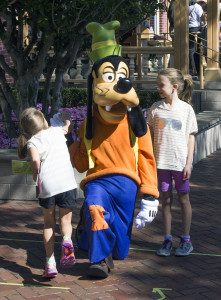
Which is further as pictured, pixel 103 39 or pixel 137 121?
pixel 103 39

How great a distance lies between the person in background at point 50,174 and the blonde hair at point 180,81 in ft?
3.70

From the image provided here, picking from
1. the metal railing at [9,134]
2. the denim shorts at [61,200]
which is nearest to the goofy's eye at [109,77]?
the denim shorts at [61,200]

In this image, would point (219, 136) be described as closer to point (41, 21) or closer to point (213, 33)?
point (213, 33)

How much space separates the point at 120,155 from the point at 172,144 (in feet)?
1.96

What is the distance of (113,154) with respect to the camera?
527 centimetres

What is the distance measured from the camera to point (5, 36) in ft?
26.2

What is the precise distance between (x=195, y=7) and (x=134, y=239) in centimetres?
926

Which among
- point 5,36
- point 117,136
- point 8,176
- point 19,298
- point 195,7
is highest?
point 195,7

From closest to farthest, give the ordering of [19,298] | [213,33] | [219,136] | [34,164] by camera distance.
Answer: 1. [19,298]
2. [34,164]
3. [219,136]
4. [213,33]

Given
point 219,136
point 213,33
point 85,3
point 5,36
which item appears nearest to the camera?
point 85,3

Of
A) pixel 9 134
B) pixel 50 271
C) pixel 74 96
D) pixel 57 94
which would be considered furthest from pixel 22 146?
pixel 74 96

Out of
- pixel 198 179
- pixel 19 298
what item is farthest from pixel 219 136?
pixel 19 298

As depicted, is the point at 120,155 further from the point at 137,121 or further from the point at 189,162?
the point at 189,162

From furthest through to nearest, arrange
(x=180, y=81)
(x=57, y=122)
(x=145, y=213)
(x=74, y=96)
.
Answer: (x=74, y=96)
(x=180, y=81)
(x=57, y=122)
(x=145, y=213)
